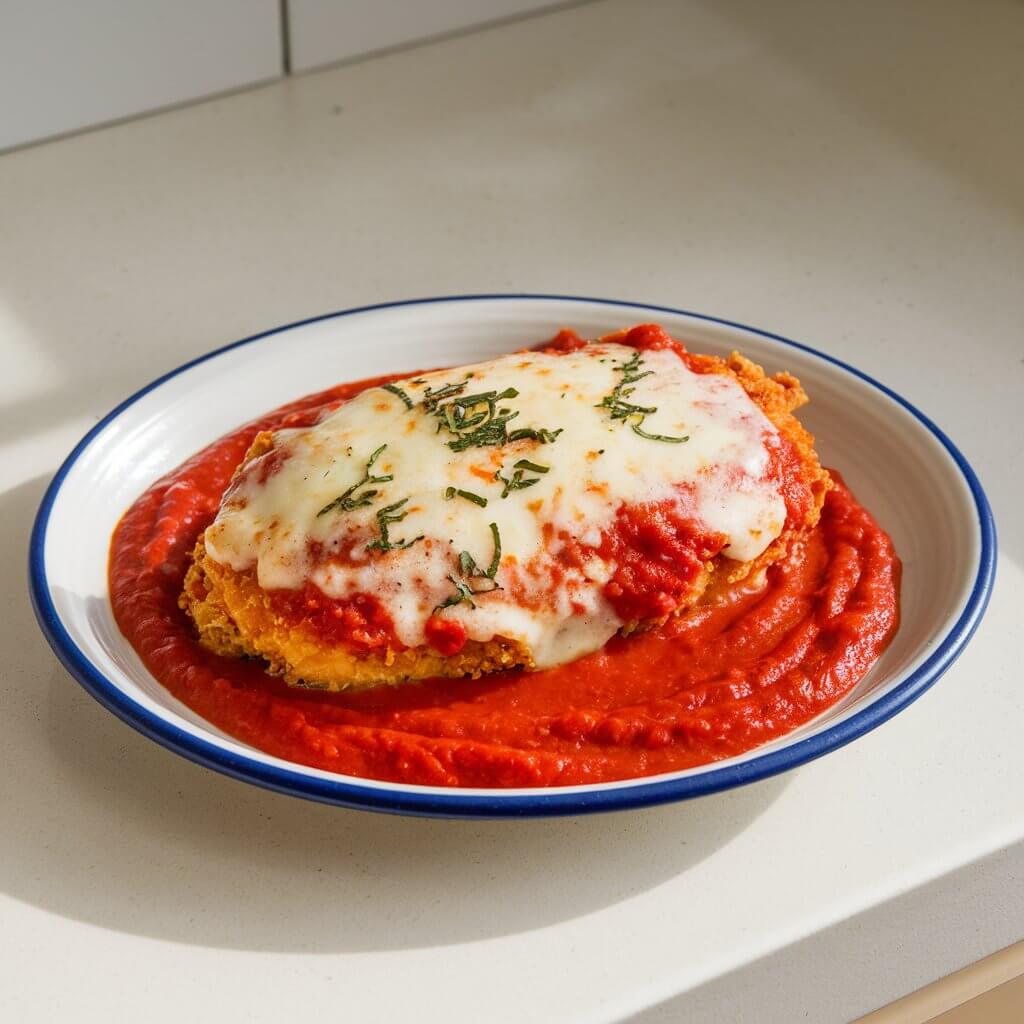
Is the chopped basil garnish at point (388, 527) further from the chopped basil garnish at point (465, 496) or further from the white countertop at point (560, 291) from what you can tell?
the white countertop at point (560, 291)

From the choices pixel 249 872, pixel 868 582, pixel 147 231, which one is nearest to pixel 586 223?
pixel 147 231

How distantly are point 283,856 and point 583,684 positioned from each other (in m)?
0.52

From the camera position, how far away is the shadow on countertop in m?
2.15

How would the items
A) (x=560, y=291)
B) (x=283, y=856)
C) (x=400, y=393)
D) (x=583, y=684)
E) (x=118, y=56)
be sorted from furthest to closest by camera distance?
(x=118, y=56) → (x=560, y=291) → (x=400, y=393) → (x=583, y=684) → (x=283, y=856)

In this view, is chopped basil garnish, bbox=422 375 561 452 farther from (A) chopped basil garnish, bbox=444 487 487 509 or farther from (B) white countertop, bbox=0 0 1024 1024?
(B) white countertop, bbox=0 0 1024 1024

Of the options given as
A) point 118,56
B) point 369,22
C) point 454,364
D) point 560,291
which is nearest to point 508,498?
point 454,364

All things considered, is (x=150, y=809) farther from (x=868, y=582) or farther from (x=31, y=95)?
(x=31, y=95)

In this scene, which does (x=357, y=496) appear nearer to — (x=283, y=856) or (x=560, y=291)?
(x=283, y=856)

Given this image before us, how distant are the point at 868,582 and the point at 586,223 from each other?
1761 mm

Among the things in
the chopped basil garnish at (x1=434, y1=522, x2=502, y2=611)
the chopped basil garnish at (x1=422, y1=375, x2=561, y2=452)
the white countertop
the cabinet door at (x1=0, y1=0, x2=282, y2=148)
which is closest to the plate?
the white countertop

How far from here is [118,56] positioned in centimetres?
429

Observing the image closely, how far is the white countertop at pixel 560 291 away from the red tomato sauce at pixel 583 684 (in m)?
0.15

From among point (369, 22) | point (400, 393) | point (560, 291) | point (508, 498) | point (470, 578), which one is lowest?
point (470, 578)

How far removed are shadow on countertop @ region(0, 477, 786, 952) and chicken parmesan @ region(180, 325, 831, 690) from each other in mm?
229
